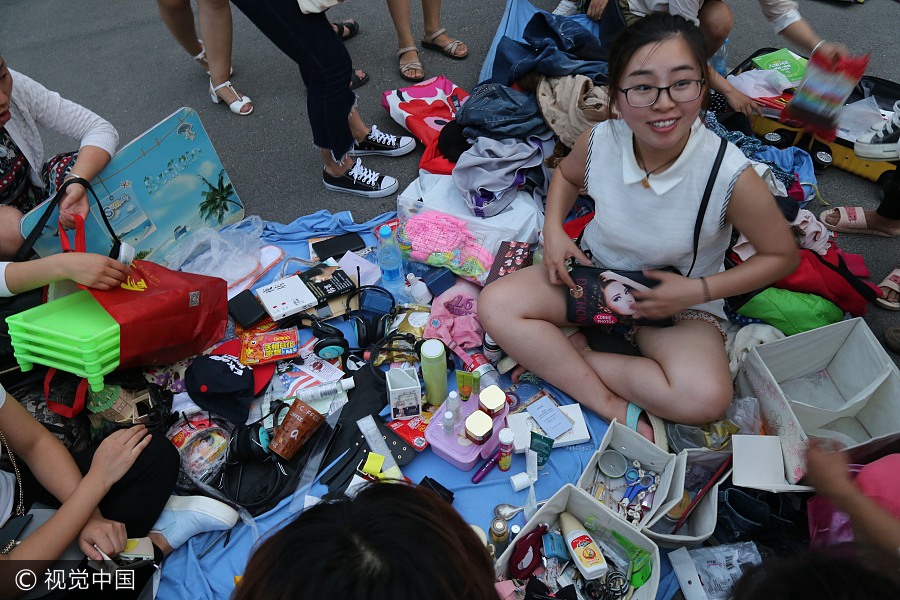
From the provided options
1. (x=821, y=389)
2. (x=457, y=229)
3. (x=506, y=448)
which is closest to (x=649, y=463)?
(x=506, y=448)

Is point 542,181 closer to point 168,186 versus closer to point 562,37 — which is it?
point 562,37

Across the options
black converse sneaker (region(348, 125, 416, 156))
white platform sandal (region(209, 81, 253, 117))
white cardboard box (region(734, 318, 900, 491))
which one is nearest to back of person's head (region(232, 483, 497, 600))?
white cardboard box (region(734, 318, 900, 491))

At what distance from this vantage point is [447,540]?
954 millimetres

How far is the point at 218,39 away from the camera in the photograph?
338 cm

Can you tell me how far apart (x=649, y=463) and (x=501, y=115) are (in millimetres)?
1789

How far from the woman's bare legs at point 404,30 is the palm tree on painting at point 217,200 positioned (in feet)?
5.07

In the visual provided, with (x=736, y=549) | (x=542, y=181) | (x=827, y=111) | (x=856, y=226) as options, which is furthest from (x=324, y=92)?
(x=856, y=226)

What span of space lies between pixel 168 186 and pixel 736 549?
8.56ft

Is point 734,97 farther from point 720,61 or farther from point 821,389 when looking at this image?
point 821,389

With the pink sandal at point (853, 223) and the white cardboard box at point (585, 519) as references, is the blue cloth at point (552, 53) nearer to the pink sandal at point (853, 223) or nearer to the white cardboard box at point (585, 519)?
the pink sandal at point (853, 223)

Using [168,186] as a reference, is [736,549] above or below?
below

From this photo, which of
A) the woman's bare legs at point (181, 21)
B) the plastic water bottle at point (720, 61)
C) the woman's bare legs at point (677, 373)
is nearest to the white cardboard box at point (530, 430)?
the woman's bare legs at point (677, 373)

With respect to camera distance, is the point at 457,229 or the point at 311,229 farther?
the point at 311,229

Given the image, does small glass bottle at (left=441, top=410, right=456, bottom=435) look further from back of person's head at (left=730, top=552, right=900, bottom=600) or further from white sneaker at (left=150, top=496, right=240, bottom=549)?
back of person's head at (left=730, top=552, right=900, bottom=600)
